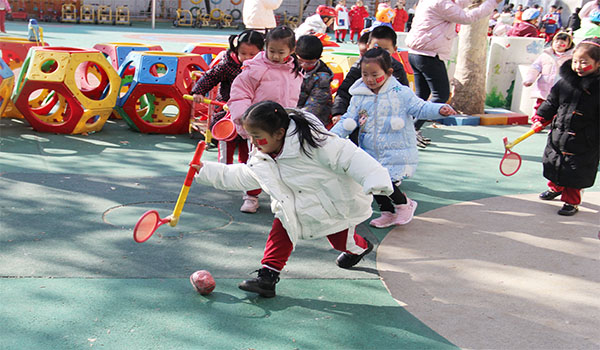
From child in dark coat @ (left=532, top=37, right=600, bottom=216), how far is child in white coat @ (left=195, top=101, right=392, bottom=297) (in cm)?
242

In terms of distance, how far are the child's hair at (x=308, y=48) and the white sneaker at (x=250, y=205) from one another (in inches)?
50.4

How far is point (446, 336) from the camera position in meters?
3.16

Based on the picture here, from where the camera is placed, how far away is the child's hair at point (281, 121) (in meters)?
3.35

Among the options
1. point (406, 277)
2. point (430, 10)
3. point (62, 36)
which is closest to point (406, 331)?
point (406, 277)

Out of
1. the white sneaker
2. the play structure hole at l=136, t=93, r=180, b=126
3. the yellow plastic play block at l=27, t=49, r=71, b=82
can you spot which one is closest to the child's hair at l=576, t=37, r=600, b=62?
the white sneaker

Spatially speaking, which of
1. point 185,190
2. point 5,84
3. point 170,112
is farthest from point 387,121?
Result: point 170,112

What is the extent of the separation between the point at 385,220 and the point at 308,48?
1.60m

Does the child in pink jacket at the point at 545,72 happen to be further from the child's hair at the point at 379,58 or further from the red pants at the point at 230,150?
the red pants at the point at 230,150

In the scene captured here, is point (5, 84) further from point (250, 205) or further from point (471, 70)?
point (471, 70)

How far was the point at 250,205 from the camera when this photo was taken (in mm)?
5043

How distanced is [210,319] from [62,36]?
1866 centimetres

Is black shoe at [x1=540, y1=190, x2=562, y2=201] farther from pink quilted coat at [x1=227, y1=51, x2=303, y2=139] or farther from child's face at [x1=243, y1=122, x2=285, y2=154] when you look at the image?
child's face at [x1=243, y1=122, x2=285, y2=154]

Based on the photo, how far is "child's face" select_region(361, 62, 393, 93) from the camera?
4531 millimetres

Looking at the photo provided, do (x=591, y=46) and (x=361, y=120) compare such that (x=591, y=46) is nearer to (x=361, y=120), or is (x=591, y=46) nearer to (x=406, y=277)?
(x=361, y=120)
